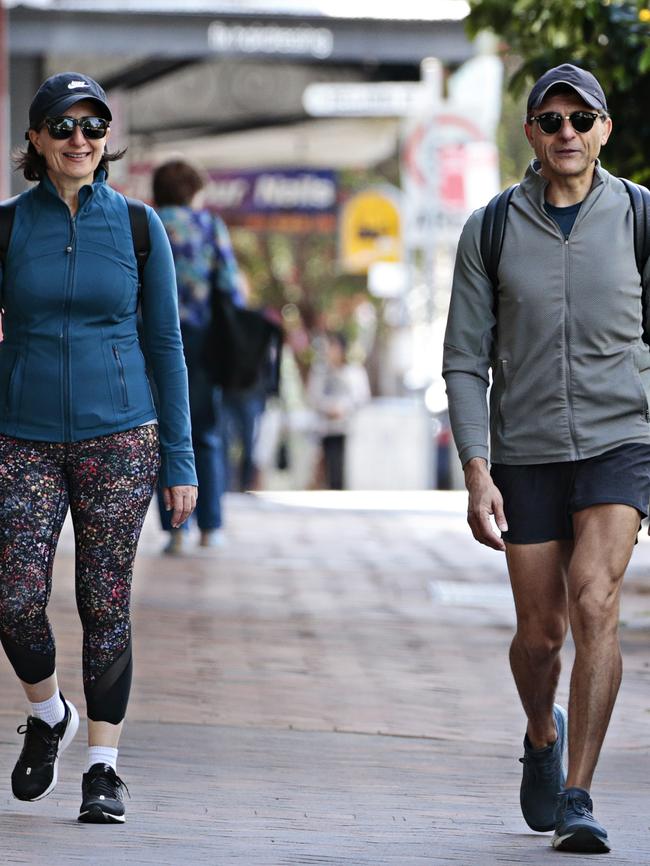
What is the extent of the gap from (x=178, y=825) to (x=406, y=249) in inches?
714

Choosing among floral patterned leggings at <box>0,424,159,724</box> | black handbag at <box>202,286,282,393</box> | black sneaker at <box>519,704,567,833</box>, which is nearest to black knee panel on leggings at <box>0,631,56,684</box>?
floral patterned leggings at <box>0,424,159,724</box>

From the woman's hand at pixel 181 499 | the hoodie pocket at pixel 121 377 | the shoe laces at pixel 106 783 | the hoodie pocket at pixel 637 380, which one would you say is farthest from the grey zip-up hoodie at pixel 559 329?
the shoe laces at pixel 106 783

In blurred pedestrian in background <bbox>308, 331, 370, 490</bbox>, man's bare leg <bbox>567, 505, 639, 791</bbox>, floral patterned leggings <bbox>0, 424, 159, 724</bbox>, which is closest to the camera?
man's bare leg <bbox>567, 505, 639, 791</bbox>

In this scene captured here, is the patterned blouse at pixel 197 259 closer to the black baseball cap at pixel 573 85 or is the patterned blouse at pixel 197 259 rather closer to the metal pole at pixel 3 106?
the metal pole at pixel 3 106

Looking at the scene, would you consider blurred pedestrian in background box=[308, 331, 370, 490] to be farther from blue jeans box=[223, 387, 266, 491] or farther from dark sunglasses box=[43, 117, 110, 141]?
dark sunglasses box=[43, 117, 110, 141]

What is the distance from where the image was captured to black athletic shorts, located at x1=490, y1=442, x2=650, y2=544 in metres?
5.39

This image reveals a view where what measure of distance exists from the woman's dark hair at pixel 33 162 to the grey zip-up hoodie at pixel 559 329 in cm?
100

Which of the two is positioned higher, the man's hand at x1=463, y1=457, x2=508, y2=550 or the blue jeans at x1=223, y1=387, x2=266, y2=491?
the man's hand at x1=463, y1=457, x2=508, y2=550

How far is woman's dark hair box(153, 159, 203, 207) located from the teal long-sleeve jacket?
18.8 feet

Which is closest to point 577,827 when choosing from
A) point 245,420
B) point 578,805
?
point 578,805

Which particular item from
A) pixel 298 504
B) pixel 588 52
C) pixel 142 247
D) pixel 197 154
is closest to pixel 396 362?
pixel 197 154

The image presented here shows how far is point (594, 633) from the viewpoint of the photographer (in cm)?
530

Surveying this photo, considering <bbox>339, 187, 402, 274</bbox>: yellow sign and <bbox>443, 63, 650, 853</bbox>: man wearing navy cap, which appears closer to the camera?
<bbox>443, 63, 650, 853</bbox>: man wearing navy cap

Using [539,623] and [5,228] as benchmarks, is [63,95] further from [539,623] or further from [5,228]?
[539,623]
